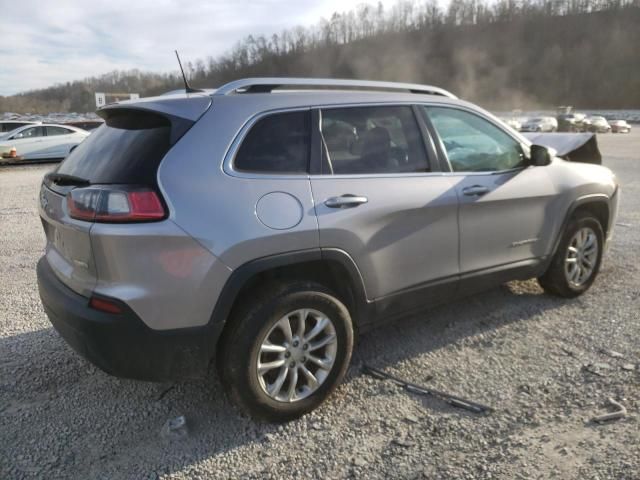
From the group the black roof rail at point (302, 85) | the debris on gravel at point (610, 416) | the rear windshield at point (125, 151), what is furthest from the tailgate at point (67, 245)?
the debris on gravel at point (610, 416)

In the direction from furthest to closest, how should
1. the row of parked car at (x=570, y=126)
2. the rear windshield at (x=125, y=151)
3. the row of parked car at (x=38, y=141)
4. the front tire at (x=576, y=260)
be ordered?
the row of parked car at (x=570, y=126), the row of parked car at (x=38, y=141), the front tire at (x=576, y=260), the rear windshield at (x=125, y=151)

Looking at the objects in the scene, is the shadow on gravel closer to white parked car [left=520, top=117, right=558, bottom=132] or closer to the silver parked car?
white parked car [left=520, top=117, right=558, bottom=132]

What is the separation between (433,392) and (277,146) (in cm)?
169

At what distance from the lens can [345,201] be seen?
112 inches

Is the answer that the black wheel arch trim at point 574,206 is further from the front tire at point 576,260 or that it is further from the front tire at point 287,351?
the front tire at point 287,351

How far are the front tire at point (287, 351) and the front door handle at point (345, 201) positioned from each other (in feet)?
1.48

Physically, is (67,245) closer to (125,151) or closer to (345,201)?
(125,151)

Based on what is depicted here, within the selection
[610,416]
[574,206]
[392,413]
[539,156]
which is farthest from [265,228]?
[574,206]

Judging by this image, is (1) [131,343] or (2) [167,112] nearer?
(1) [131,343]

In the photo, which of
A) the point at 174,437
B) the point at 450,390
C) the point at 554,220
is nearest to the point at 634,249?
the point at 554,220

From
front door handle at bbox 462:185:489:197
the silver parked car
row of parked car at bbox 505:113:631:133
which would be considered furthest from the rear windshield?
the silver parked car

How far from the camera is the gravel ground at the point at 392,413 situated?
8.13 feet

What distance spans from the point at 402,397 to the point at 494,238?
135 centimetres

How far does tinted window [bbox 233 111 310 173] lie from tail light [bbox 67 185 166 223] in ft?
1.50
